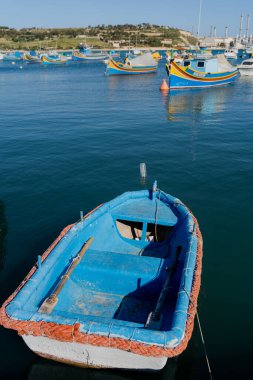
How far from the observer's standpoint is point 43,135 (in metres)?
23.9

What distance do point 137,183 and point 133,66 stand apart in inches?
2293

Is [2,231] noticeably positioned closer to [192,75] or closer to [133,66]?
[192,75]

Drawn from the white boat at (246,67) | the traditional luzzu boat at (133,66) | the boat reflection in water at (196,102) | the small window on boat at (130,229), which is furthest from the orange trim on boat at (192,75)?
the small window on boat at (130,229)

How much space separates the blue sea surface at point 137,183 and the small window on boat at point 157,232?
5.33ft

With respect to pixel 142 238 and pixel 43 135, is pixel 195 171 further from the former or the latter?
pixel 43 135

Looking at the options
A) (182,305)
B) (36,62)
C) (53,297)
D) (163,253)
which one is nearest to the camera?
(182,305)

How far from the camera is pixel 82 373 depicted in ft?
22.2

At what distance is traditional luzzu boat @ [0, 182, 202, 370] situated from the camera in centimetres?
564

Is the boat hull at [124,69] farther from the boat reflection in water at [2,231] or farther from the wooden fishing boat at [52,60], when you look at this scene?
the boat reflection in water at [2,231]

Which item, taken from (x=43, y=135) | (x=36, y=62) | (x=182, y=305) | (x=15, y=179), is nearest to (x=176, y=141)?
(x=43, y=135)

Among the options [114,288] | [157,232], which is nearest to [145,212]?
[157,232]

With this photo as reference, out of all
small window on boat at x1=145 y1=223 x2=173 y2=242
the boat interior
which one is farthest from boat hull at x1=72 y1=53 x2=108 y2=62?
the boat interior

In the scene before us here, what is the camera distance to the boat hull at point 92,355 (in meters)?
5.84

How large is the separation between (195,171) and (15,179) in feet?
32.5
